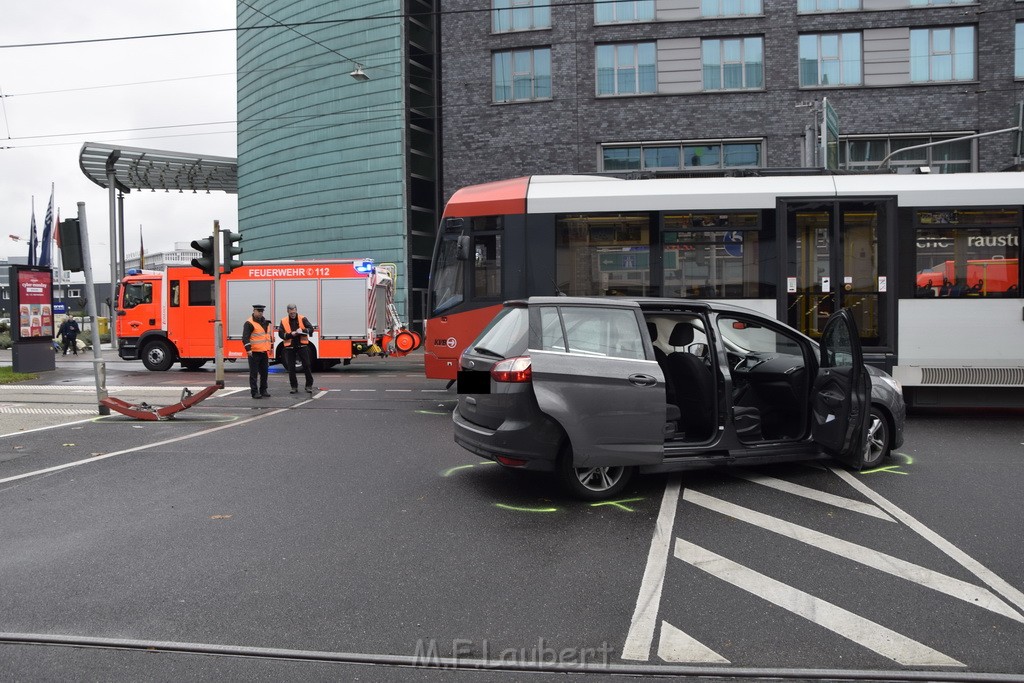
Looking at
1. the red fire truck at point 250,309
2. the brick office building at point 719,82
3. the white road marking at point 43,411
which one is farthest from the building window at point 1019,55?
the white road marking at point 43,411

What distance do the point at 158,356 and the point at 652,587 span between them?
20.0 metres

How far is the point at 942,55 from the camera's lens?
1128 inches

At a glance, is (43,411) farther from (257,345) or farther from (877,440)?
(877,440)

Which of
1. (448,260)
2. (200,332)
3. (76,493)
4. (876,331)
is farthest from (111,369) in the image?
(876,331)

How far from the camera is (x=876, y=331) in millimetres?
11125

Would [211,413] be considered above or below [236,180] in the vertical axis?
below

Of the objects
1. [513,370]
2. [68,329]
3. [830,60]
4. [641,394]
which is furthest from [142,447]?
[830,60]

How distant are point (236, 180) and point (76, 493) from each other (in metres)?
45.7

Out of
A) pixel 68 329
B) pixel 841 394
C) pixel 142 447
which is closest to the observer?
pixel 841 394

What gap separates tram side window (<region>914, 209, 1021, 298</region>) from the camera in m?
11.0

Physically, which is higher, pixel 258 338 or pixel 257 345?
pixel 258 338

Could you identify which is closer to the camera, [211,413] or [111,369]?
[211,413]

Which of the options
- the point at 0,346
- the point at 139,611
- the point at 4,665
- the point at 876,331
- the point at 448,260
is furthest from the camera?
the point at 0,346

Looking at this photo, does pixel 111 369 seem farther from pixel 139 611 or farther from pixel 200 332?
pixel 139 611
